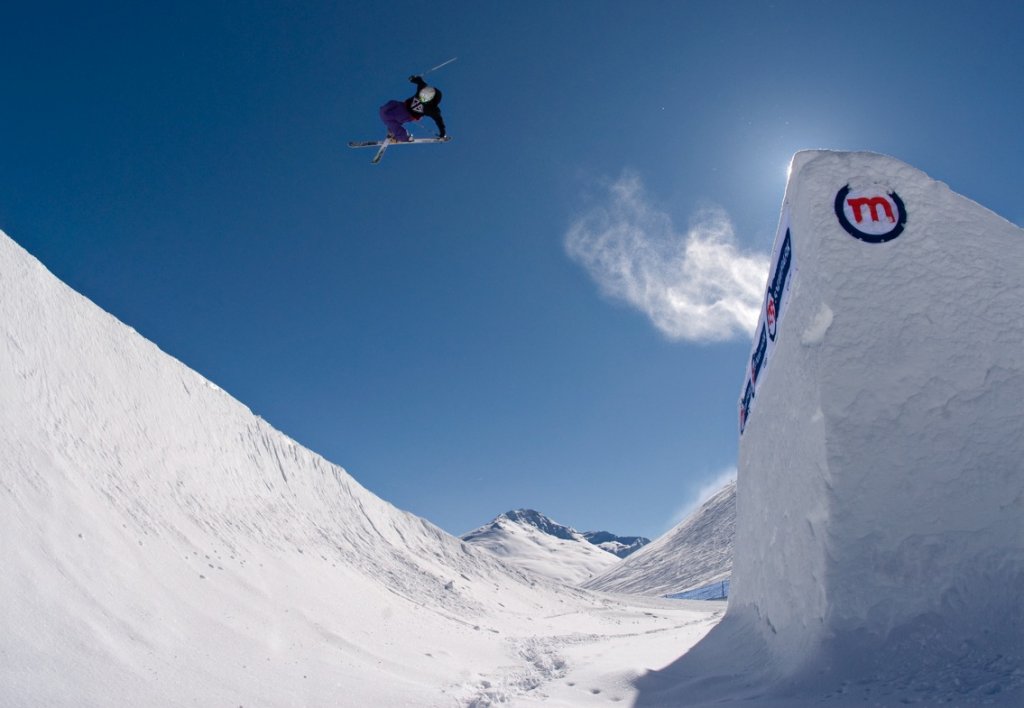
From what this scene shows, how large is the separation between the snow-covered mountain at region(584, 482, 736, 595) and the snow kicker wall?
58259 mm

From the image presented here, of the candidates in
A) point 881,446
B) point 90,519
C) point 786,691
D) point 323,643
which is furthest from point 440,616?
point 881,446

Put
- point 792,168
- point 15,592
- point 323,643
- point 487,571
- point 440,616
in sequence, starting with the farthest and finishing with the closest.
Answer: point 487,571 < point 440,616 < point 323,643 < point 792,168 < point 15,592

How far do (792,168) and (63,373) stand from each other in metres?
12.1

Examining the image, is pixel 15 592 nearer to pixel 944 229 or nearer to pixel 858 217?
pixel 858 217

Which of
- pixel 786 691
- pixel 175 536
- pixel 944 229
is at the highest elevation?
pixel 944 229

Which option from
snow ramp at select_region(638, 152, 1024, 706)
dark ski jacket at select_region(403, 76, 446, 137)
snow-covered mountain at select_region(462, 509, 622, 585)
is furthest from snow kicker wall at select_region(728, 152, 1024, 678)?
snow-covered mountain at select_region(462, 509, 622, 585)

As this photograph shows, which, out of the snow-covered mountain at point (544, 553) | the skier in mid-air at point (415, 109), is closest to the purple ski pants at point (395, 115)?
the skier in mid-air at point (415, 109)

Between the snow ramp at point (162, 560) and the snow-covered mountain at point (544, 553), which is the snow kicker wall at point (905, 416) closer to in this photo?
the snow ramp at point (162, 560)

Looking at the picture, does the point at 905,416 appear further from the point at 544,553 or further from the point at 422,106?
the point at 544,553

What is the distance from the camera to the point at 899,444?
6.29 metres

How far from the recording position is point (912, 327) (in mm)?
6480

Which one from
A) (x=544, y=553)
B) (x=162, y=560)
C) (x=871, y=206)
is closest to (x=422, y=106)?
(x=871, y=206)

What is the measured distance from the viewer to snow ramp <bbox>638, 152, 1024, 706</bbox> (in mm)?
5844

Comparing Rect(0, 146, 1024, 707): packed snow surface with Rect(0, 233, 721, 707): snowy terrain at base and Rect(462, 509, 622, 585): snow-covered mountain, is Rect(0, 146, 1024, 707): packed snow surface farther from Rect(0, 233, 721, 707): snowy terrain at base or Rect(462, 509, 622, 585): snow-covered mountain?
Rect(462, 509, 622, 585): snow-covered mountain
